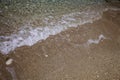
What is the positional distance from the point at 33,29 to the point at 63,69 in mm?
1330

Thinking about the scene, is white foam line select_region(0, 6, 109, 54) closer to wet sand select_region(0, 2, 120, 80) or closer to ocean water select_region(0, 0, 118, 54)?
ocean water select_region(0, 0, 118, 54)

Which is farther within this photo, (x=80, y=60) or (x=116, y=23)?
(x=116, y=23)

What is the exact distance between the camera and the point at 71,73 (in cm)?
248

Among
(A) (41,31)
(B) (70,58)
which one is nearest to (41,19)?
(A) (41,31)

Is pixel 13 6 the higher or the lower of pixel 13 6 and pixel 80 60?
the higher

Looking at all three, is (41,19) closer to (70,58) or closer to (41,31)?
(41,31)

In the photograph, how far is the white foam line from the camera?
9.51ft

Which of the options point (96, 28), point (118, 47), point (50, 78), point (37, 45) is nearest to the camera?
point (50, 78)

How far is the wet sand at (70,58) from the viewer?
2.42m

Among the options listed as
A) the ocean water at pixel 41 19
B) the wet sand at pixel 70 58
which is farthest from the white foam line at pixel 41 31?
the wet sand at pixel 70 58

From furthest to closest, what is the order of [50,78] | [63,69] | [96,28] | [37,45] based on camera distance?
[96,28], [37,45], [63,69], [50,78]

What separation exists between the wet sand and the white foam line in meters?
0.14

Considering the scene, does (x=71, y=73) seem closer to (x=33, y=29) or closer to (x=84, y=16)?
(x=33, y=29)

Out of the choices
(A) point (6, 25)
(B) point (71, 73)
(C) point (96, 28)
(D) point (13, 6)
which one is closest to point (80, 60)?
(B) point (71, 73)
